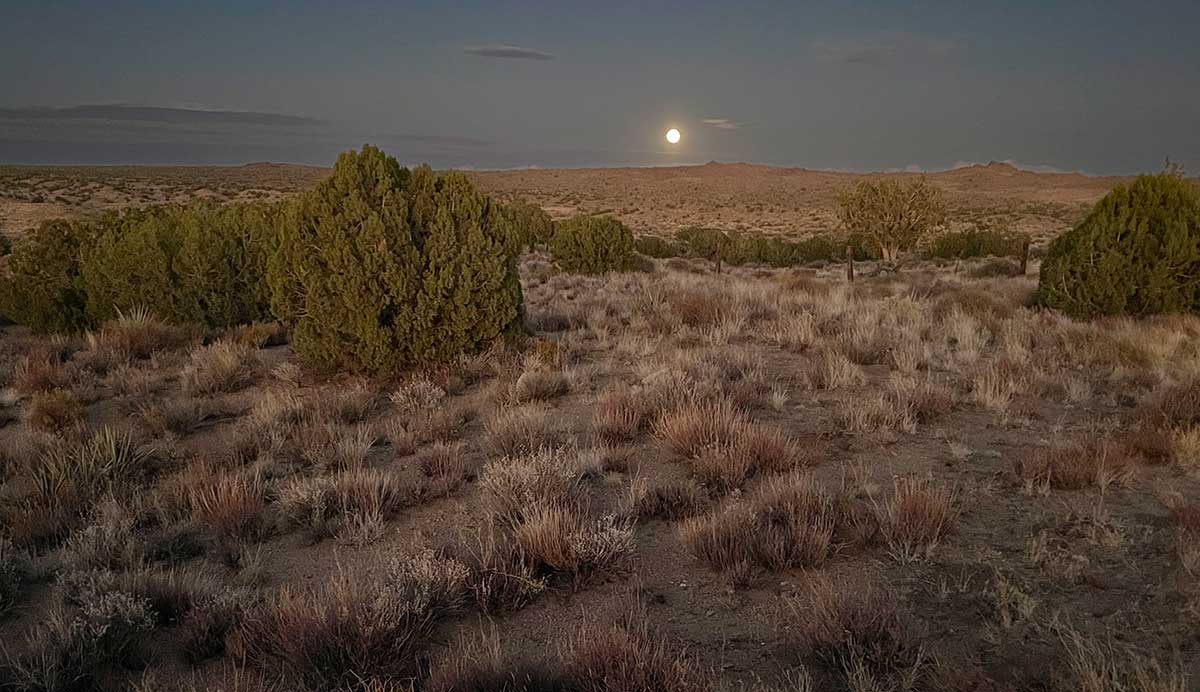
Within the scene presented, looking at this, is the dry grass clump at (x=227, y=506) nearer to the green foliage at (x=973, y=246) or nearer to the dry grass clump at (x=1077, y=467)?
the dry grass clump at (x=1077, y=467)

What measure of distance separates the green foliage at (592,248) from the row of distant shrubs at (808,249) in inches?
264

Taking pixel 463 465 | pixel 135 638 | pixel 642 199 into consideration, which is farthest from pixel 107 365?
pixel 642 199

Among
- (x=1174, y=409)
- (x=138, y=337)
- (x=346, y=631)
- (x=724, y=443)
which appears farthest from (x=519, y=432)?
(x=138, y=337)

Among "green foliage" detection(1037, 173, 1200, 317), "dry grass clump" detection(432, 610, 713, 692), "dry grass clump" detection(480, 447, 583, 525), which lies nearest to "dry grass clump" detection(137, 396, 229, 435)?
"dry grass clump" detection(480, 447, 583, 525)

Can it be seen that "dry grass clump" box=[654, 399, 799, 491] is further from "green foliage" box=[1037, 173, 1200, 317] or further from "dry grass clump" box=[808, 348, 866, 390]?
"green foliage" box=[1037, 173, 1200, 317]

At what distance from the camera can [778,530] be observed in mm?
4051

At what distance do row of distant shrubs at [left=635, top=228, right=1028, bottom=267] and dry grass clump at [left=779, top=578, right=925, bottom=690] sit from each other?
24174 millimetres

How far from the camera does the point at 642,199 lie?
86.7 meters

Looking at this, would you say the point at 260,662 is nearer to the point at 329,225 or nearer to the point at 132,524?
the point at 132,524

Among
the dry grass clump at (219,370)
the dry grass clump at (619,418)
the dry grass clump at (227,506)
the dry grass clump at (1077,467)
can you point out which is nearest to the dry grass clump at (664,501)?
the dry grass clump at (619,418)

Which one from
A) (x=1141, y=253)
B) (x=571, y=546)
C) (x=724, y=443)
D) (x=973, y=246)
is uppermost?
(x=1141, y=253)

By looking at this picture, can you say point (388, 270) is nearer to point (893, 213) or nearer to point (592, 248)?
point (592, 248)

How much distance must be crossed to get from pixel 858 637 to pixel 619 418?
3419 millimetres

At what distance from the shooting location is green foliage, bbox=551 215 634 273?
68.9 feet
